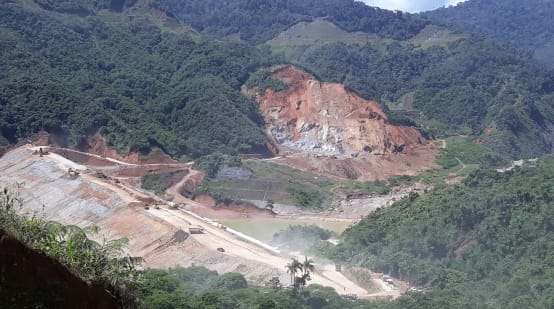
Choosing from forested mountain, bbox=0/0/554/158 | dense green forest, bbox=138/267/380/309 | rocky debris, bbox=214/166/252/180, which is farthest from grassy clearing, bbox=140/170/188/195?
dense green forest, bbox=138/267/380/309

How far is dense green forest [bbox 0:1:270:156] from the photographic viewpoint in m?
90.3

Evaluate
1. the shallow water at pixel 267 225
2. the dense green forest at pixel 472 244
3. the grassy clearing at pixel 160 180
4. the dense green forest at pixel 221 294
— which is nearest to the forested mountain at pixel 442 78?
the grassy clearing at pixel 160 180

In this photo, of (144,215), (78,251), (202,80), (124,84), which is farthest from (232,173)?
(78,251)

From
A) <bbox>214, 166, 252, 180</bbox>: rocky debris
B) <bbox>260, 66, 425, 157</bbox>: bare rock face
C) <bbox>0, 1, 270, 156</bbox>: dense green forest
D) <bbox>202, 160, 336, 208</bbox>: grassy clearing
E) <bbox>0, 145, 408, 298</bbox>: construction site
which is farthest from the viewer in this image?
<bbox>260, 66, 425, 157</bbox>: bare rock face

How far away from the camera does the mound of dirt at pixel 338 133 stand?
323 feet

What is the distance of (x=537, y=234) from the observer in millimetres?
50188

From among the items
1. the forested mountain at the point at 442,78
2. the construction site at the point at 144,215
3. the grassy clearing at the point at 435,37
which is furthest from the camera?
the grassy clearing at the point at 435,37

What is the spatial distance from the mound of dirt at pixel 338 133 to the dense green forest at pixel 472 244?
3255 centimetres

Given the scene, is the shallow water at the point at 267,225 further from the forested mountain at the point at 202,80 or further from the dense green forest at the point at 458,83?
the dense green forest at the point at 458,83

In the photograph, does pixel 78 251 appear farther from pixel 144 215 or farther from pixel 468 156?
pixel 468 156

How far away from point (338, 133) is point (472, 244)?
170 ft

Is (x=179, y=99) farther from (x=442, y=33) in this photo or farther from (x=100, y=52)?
(x=442, y=33)

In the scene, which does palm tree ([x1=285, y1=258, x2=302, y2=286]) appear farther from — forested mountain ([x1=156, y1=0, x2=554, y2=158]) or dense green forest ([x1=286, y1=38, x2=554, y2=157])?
forested mountain ([x1=156, y1=0, x2=554, y2=158])

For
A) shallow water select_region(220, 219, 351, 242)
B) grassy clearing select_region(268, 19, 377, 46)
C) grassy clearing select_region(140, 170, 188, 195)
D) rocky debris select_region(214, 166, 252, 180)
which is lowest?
shallow water select_region(220, 219, 351, 242)
